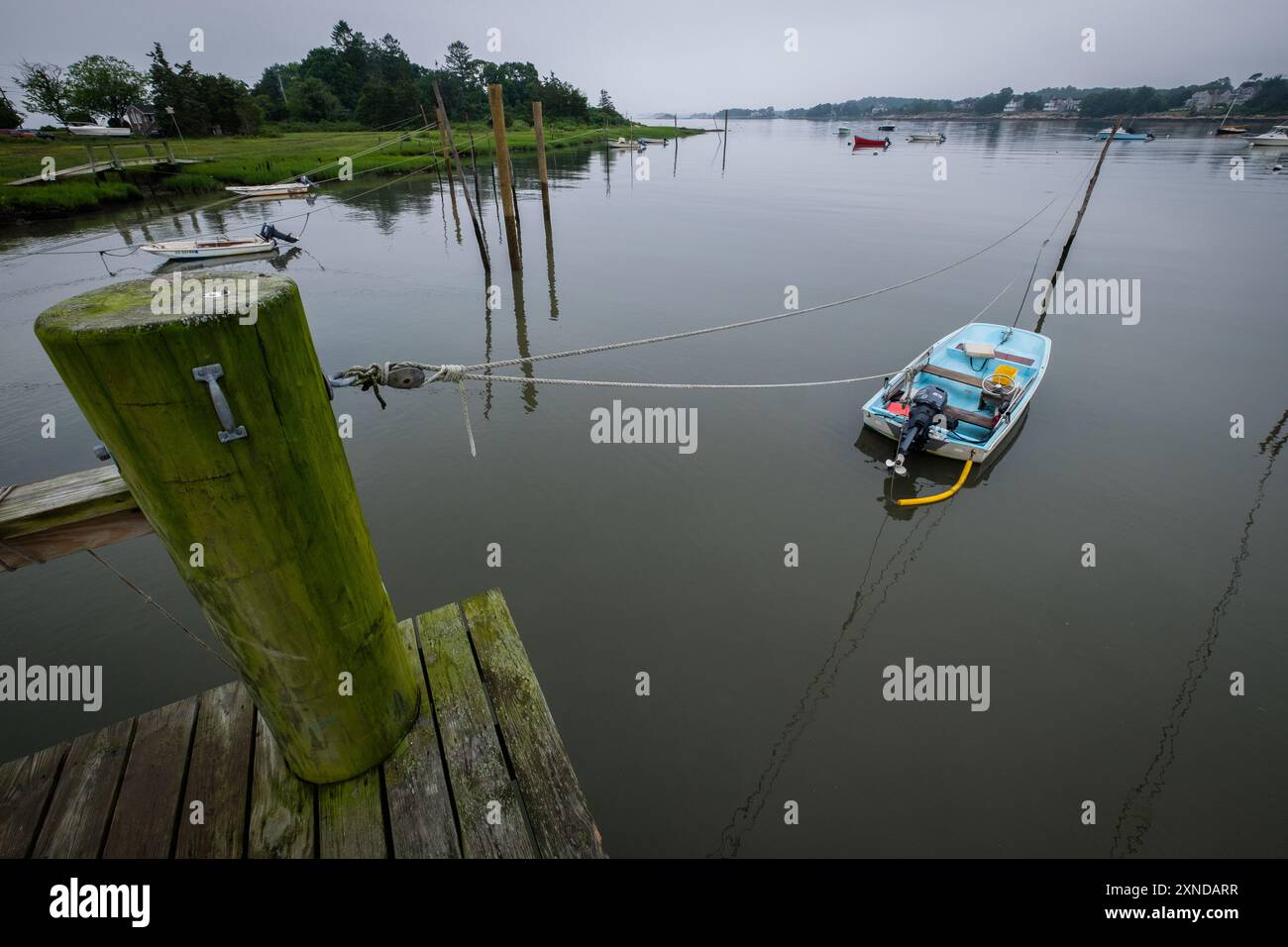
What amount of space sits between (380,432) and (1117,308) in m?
23.6

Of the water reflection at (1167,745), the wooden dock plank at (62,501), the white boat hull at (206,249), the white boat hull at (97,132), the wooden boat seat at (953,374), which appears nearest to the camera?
the wooden dock plank at (62,501)

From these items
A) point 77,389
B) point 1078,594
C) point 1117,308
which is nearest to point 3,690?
point 77,389

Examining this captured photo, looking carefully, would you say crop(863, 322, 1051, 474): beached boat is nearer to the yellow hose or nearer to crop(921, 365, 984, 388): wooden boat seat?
A: crop(921, 365, 984, 388): wooden boat seat

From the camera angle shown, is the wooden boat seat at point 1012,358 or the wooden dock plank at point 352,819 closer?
the wooden dock plank at point 352,819

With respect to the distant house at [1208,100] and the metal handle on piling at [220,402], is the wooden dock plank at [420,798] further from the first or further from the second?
the distant house at [1208,100]

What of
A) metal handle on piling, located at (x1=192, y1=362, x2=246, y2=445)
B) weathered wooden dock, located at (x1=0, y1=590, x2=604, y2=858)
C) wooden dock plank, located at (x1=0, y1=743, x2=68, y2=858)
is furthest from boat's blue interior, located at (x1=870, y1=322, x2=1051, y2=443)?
wooden dock plank, located at (x1=0, y1=743, x2=68, y2=858)

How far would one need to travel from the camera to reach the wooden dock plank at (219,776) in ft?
9.30

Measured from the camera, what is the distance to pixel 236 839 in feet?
9.30

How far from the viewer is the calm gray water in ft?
19.4

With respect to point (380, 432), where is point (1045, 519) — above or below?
below

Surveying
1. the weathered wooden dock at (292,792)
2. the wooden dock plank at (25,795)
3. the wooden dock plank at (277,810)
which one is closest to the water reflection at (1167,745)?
the weathered wooden dock at (292,792)

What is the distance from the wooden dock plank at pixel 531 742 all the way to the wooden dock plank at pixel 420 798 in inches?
15.3

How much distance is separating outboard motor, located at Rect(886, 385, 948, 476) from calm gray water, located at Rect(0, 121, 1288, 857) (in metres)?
0.56
